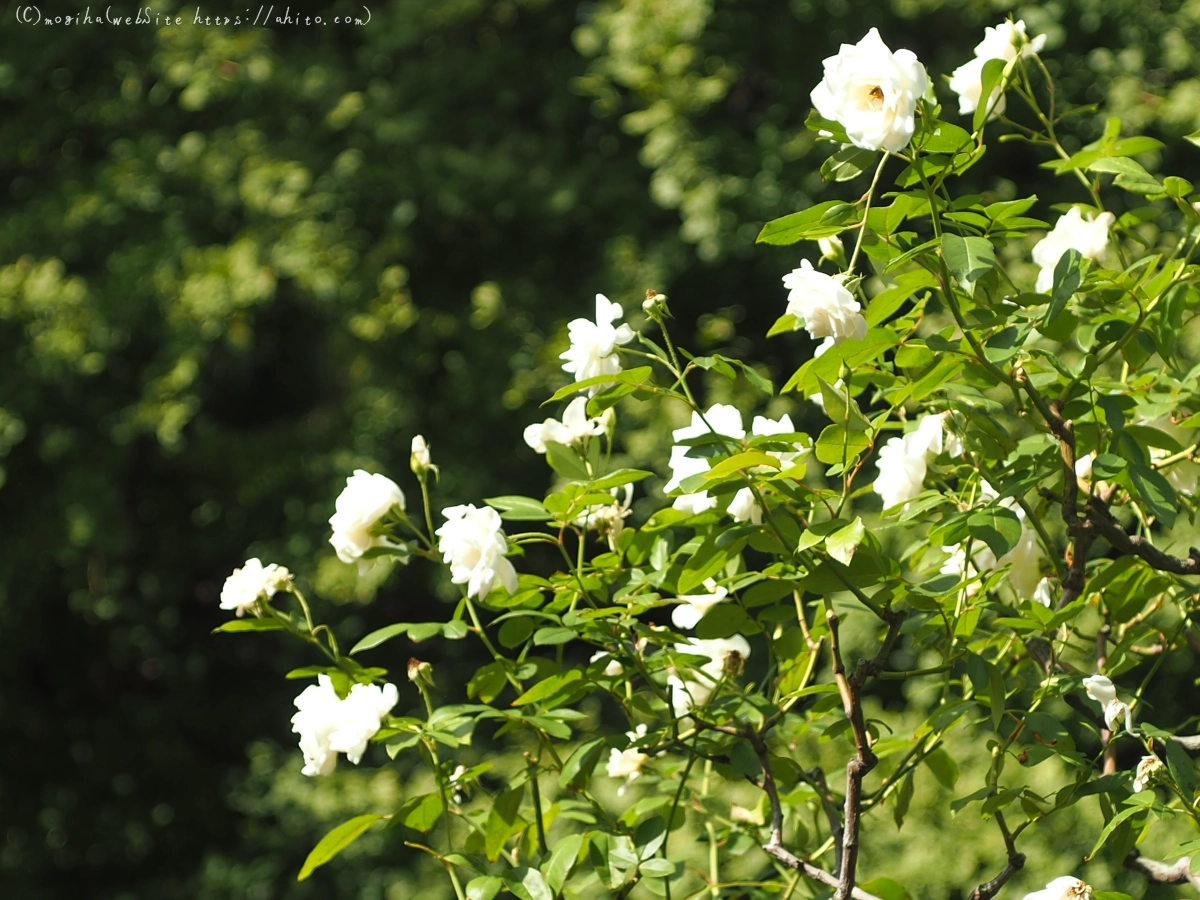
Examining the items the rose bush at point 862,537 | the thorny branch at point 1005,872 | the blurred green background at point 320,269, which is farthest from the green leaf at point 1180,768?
the blurred green background at point 320,269

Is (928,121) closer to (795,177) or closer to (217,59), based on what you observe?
(795,177)

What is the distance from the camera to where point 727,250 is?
3004 millimetres

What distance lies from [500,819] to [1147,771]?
41cm

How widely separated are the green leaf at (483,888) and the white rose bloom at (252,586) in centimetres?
23

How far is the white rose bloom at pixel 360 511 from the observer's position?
0.79m

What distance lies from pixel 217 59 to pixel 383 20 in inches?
18.1

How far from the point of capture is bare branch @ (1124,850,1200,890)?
0.81 meters

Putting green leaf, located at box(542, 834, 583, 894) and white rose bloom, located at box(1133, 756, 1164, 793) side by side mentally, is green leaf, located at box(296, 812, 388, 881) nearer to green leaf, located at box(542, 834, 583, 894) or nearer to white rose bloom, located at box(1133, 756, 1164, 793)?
green leaf, located at box(542, 834, 583, 894)

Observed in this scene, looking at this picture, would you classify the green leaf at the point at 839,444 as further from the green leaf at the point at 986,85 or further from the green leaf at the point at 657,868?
the green leaf at the point at 657,868

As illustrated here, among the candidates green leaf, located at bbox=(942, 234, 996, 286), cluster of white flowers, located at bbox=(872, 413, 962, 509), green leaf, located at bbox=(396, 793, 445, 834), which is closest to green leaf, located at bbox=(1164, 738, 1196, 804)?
cluster of white flowers, located at bbox=(872, 413, 962, 509)

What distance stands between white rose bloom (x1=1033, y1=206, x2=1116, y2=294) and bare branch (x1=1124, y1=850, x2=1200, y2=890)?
40 centimetres

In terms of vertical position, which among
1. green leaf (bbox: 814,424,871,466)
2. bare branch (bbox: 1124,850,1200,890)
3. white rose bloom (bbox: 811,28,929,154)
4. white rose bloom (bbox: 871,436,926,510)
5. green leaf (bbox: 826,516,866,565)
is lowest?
bare branch (bbox: 1124,850,1200,890)

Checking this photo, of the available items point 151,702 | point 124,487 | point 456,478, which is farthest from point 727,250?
point 151,702

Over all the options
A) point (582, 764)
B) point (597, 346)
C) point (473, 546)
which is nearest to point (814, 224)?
point (597, 346)
